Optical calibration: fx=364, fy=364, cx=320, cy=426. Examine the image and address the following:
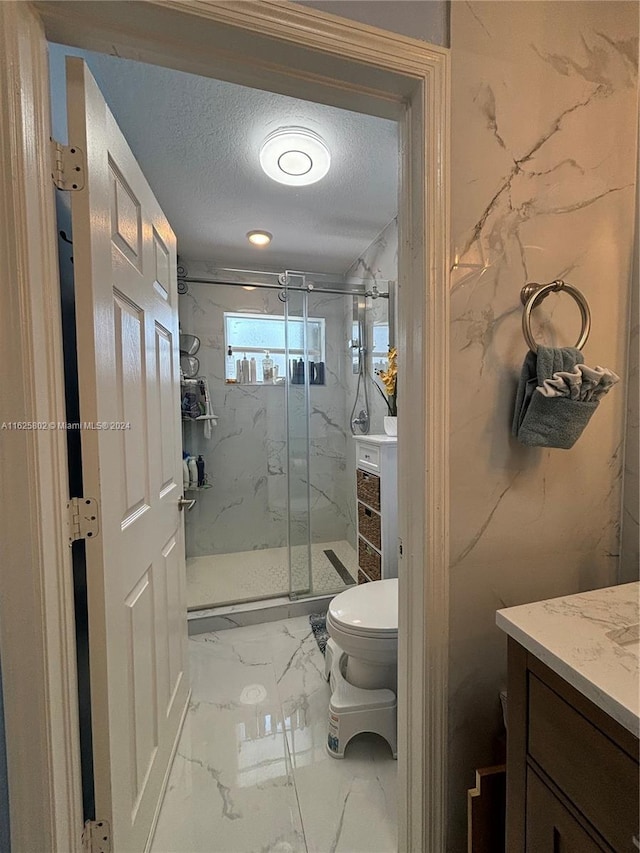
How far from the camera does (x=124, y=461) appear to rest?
94 centimetres

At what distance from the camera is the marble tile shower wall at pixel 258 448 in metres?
2.81

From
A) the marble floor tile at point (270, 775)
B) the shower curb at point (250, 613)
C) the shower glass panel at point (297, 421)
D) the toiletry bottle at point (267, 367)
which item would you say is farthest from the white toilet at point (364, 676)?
the toiletry bottle at point (267, 367)

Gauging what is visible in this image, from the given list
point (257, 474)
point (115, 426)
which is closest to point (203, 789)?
point (115, 426)

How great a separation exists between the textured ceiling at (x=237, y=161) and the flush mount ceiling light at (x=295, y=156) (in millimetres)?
39

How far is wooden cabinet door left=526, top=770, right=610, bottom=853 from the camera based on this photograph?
0.55 metres

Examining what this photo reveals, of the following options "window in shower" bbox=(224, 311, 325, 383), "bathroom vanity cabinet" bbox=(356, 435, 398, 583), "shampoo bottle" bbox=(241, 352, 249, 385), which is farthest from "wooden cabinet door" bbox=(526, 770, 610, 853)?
"shampoo bottle" bbox=(241, 352, 249, 385)

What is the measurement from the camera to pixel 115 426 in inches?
35.1

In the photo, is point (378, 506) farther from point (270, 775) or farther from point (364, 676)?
point (270, 775)

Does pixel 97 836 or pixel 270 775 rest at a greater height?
pixel 97 836

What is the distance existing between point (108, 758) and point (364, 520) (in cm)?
158

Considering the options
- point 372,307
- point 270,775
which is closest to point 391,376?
point 372,307

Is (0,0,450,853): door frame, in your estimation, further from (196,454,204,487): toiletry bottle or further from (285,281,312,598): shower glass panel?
(196,454,204,487): toiletry bottle

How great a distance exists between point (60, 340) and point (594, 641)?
1.12m

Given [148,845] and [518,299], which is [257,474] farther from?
[518,299]
